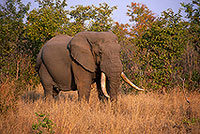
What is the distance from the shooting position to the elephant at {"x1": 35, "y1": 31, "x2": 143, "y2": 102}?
6.14m

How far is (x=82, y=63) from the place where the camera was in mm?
6523

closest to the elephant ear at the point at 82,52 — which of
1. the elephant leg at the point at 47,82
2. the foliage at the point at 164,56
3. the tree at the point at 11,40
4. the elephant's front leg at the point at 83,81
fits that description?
the elephant's front leg at the point at 83,81

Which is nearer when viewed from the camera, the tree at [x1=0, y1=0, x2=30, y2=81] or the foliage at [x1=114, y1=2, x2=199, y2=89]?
the foliage at [x1=114, y1=2, x2=199, y2=89]

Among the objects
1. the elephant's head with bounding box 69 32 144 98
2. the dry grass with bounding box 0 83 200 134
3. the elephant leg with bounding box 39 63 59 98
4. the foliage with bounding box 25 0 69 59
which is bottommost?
the dry grass with bounding box 0 83 200 134

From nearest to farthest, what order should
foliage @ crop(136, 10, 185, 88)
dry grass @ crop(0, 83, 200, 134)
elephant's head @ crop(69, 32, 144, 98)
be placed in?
dry grass @ crop(0, 83, 200, 134), elephant's head @ crop(69, 32, 144, 98), foliage @ crop(136, 10, 185, 88)

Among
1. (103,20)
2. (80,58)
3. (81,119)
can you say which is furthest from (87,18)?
(81,119)

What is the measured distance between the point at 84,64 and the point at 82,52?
361 millimetres

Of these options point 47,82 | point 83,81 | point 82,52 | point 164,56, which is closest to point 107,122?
point 83,81

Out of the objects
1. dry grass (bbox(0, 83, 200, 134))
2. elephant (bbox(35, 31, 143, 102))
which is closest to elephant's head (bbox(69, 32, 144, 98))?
elephant (bbox(35, 31, 143, 102))

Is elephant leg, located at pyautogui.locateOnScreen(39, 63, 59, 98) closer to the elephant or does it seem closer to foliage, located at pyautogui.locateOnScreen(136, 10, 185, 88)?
the elephant

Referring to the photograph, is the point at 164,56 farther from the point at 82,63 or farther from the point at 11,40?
the point at 11,40

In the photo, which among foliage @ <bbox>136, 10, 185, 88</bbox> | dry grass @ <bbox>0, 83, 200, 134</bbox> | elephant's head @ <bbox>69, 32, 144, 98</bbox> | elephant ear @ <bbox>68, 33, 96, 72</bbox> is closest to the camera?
dry grass @ <bbox>0, 83, 200, 134</bbox>

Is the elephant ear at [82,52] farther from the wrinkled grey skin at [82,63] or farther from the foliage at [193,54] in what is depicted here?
the foliage at [193,54]

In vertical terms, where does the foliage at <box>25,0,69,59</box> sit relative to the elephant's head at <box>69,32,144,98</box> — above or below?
above
